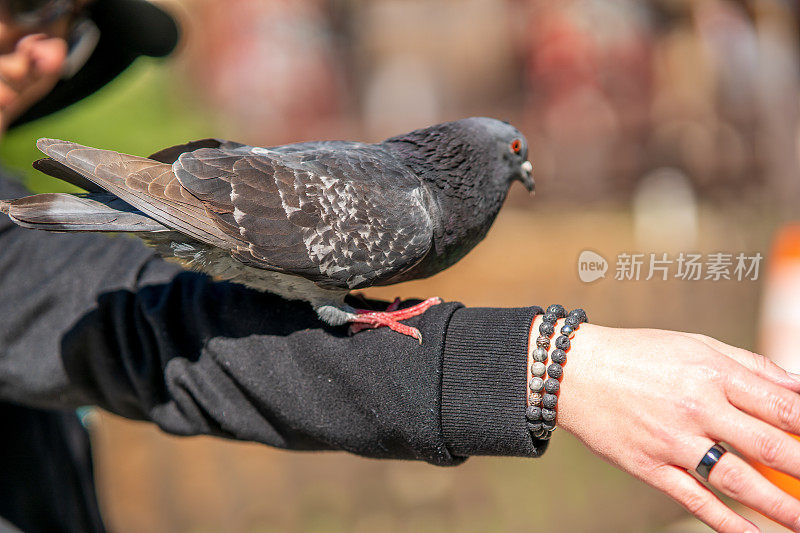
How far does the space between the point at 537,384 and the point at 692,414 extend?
35 cm

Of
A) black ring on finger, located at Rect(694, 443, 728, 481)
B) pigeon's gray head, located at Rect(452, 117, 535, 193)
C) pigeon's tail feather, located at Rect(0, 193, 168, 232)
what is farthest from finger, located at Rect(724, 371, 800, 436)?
pigeon's tail feather, located at Rect(0, 193, 168, 232)

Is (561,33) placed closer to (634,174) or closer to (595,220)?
(634,174)

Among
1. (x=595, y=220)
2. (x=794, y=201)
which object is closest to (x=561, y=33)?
(x=595, y=220)

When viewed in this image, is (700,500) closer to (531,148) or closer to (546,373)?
(546,373)

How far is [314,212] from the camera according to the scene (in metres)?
1.84

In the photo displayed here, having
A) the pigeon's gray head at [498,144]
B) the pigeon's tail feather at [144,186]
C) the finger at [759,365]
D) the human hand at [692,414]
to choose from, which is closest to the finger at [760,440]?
the human hand at [692,414]

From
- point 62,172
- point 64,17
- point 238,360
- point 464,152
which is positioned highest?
point 64,17

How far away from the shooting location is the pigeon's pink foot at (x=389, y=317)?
1759 millimetres

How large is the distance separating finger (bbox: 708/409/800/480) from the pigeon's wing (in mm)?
910

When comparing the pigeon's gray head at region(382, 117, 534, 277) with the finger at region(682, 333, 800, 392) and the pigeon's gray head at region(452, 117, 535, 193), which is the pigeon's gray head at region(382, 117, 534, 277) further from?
the finger at region(682, 333, 800, 392)

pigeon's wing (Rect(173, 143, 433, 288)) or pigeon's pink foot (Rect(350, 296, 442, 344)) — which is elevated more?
pigeon's wing (Rect(173, 143, 433, 288))

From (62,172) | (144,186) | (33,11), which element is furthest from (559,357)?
(33,11)

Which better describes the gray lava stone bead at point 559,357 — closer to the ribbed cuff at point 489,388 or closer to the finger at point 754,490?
the ribbed cuff at point 489,388

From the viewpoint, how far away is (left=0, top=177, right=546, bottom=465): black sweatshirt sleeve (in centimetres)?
163
